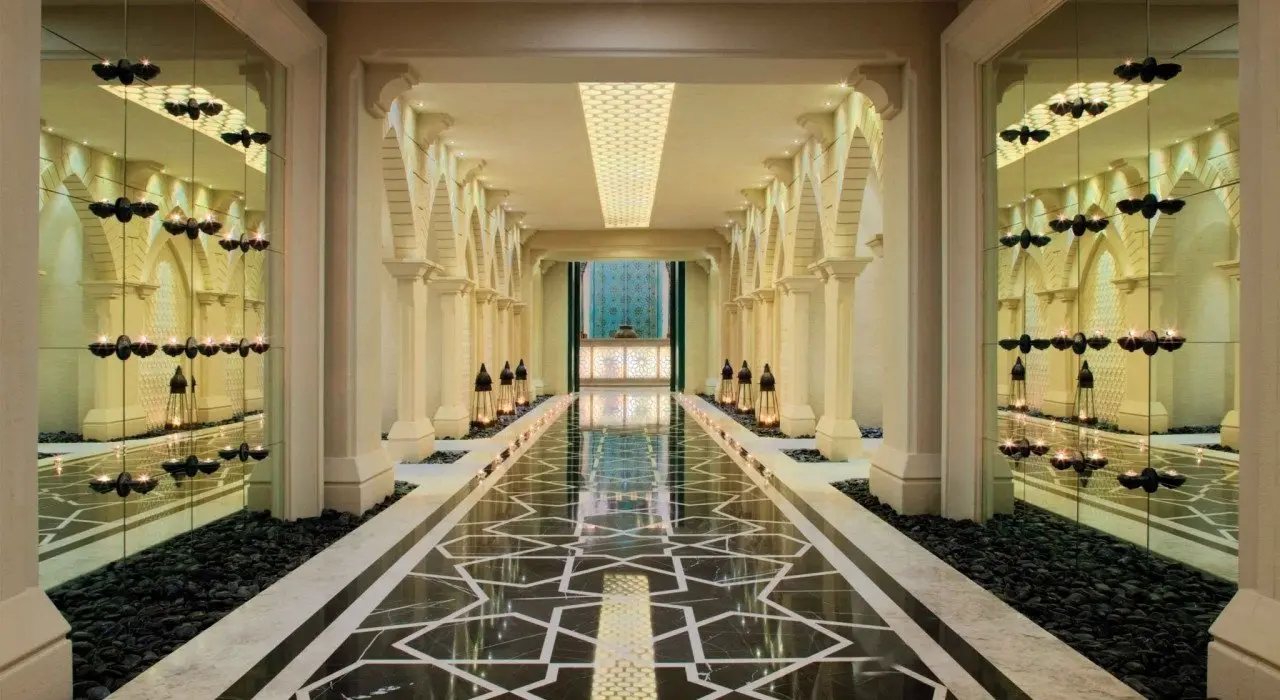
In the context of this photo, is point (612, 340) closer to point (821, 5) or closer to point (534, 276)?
point (534, 276)

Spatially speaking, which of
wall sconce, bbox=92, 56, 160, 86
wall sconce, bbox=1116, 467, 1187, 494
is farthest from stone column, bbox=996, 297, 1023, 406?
wall sconce, bbox=92, 56, 160, 86


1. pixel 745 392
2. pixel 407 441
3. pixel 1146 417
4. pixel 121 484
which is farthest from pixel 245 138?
pixel 745 392

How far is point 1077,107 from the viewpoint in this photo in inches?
226

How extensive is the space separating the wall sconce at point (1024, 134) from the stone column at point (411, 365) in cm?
701

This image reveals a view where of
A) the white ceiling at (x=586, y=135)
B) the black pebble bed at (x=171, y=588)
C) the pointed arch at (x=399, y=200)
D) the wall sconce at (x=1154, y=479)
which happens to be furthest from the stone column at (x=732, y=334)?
the wall sconce at (x=1154, y=479)

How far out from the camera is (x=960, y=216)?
702cm

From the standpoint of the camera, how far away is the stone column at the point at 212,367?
235 inches

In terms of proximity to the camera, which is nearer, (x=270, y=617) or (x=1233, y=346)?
(x=1233, y=346)

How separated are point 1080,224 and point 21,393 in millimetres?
5919

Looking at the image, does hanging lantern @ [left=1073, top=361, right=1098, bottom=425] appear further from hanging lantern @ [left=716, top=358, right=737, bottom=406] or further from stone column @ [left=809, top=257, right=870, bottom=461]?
hanging lantern @ [left=716, top=358, right=737, bottom=406]

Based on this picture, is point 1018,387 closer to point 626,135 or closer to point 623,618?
point 623,618

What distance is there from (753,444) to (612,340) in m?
19.9

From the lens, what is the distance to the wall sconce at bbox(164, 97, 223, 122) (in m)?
5.56

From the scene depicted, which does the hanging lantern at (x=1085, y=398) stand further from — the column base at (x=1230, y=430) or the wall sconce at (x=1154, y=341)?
the column base at (x=1230, y=430)
